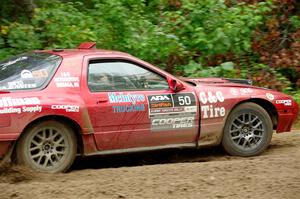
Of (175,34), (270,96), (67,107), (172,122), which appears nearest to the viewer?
(67,107)

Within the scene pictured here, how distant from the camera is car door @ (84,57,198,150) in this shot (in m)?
7.37

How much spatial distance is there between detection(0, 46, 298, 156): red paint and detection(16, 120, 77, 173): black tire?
0.15m

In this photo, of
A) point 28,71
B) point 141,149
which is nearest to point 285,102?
point 141,149

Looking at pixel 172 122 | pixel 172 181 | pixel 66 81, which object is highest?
pixel 66 81

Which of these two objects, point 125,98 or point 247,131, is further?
point 247,131

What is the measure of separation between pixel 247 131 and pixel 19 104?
125 inches

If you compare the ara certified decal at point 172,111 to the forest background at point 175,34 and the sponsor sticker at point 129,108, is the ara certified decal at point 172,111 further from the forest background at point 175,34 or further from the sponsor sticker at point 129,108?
the forest background at point 175,34

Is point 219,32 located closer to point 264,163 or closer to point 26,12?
point 26,12

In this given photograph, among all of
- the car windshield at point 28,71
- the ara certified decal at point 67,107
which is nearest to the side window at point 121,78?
the ara certified decal at point 67,107

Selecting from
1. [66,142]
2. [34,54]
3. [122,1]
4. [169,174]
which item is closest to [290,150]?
[169,174]

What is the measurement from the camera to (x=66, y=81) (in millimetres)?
7262

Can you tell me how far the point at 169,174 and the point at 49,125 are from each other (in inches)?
61.4

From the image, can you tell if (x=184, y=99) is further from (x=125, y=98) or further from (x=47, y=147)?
(x=47, y=147)

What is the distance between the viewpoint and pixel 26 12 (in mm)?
12234
